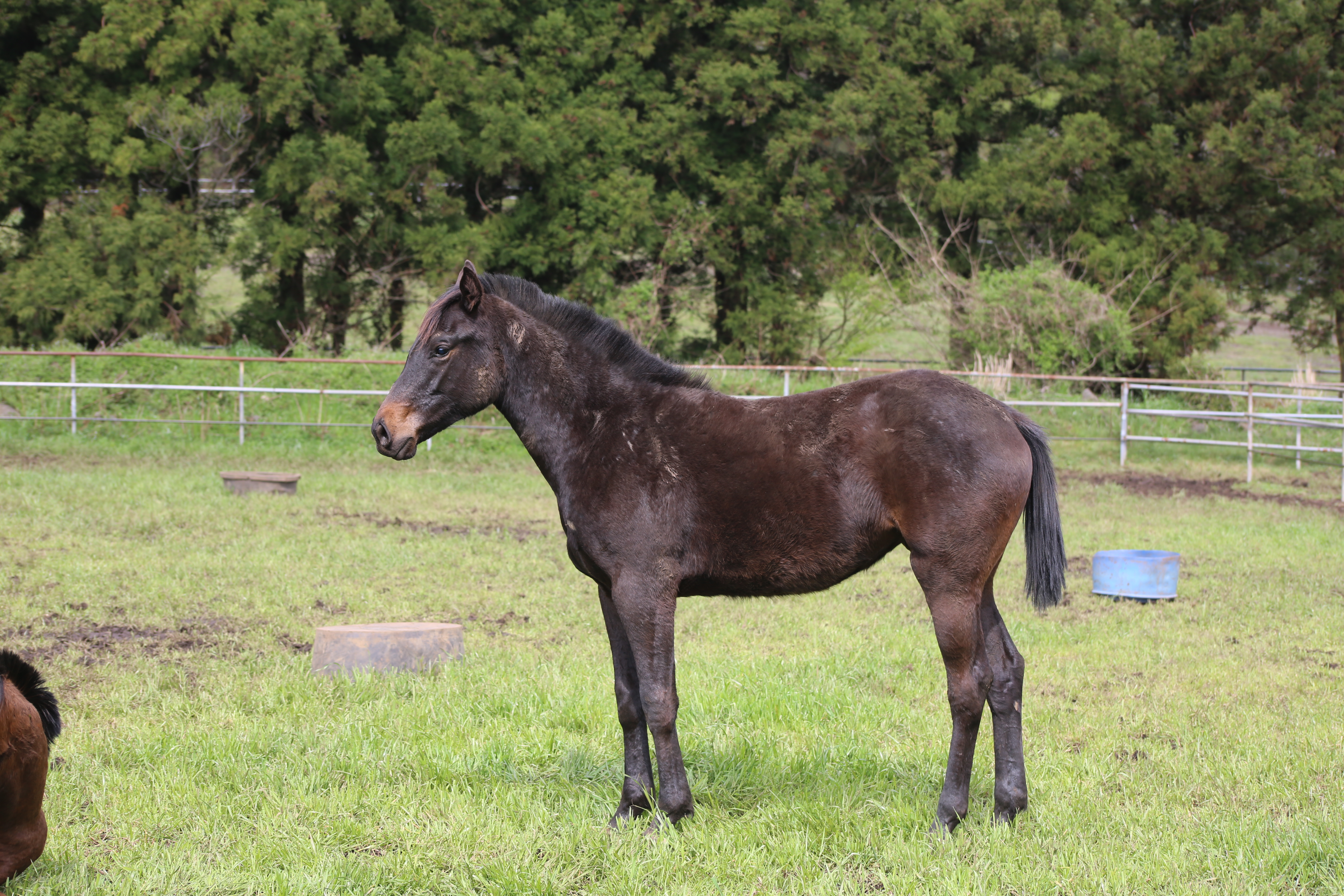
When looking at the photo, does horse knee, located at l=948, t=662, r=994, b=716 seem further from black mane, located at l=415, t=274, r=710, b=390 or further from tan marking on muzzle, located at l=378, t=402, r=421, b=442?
tan marking on muzzle, located at l=378, t=402, r=421, b=442

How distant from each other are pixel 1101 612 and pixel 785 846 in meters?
4.70

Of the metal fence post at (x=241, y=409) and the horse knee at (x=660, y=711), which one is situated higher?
the horse knee at (x=660, y=711)

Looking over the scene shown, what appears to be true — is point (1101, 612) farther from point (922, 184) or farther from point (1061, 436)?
point (922, 184)

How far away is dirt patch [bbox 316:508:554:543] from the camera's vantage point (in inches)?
408

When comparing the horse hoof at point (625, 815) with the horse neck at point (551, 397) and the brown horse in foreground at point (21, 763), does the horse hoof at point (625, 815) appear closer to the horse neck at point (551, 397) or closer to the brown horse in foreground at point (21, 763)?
the horse neck at point (551, 397)

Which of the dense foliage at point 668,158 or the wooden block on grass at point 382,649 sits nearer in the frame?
the wooden block on grass at point 382,649

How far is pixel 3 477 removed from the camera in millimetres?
12055

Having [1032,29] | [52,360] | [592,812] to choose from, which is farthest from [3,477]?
[1032,29]

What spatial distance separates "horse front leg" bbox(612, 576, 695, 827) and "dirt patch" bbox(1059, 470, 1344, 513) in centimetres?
1095

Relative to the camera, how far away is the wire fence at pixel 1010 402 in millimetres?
14320

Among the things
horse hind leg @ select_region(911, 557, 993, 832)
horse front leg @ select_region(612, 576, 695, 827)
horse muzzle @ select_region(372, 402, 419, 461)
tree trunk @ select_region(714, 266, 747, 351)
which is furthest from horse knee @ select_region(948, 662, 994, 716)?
tree trunk @ select_region(714, 266, 747, 351)

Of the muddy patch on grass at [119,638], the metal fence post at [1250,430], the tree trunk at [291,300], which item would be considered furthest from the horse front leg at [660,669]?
the tree trunk at [291,300]

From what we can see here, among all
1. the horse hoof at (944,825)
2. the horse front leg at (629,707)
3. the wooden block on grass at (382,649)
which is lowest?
the wooden block on grass at (382,649)

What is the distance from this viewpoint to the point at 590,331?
13.9 ft
